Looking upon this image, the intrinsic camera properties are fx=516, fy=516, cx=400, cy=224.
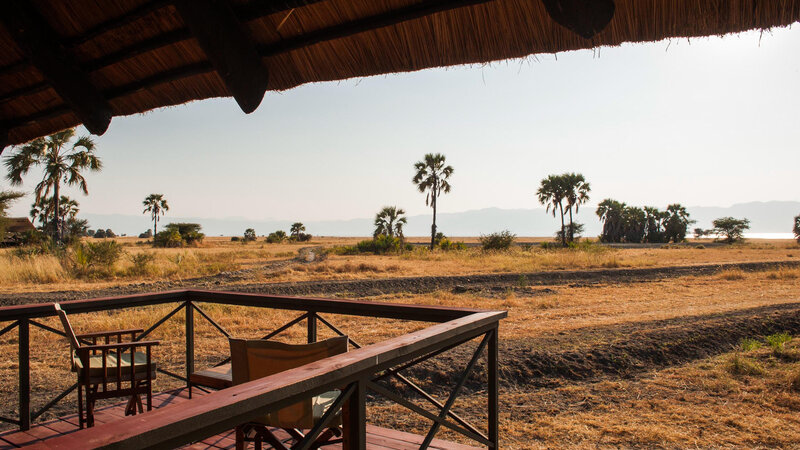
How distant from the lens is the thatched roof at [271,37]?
1867 mm

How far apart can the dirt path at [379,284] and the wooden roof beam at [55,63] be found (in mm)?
10606

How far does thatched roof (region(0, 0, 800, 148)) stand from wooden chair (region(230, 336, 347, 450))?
1123 mm

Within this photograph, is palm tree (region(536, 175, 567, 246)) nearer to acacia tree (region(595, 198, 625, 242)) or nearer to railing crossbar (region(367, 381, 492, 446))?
acacia tree (region(595, 198, 625, 242))

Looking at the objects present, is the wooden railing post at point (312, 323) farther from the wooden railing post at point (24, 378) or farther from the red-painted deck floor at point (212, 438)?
the wooden railing post at point (24, 378)

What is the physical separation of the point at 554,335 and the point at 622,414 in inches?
122

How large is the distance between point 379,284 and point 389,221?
23848 mm

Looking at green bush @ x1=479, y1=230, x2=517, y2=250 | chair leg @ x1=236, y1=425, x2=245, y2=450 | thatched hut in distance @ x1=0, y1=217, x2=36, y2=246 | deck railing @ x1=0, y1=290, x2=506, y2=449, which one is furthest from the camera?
green bush @ x1=479, y1=230, x2=517, y2=250

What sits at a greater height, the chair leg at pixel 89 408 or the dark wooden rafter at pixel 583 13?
the dark wooden rafter at pixel 583 13

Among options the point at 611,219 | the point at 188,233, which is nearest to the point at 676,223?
the point at 611,219

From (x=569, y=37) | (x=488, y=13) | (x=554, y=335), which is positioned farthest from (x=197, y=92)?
(x=554, y=335)

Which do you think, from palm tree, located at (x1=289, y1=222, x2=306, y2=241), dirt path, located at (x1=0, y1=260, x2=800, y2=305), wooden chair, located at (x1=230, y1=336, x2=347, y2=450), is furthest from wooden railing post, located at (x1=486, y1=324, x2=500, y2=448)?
palm tree, located at (x1=289, y1=222, x2=306, y2=241)

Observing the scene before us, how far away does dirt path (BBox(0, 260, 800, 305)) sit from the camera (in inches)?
492

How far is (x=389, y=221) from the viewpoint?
38.6 meters

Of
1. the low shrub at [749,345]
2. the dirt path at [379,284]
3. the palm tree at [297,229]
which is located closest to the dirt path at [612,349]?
the low shrub at [749,345]
